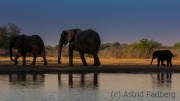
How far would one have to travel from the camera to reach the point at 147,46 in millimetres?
53812

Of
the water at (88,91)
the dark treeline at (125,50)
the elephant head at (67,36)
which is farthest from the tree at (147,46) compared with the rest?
the water at (88,91)

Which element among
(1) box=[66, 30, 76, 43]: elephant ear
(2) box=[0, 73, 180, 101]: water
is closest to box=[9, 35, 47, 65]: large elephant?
(1) box=[66, 30, 76, 43]: elephant ear

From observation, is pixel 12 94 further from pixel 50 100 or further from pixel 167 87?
pixel 167 87

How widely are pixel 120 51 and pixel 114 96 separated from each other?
43.6m

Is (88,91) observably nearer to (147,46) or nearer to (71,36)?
(71,36)

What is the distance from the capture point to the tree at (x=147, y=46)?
5301 centimetres

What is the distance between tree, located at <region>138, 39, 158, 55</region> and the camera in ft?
174

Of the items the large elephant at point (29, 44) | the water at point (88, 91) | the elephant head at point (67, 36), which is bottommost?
the water at point (88, 91)

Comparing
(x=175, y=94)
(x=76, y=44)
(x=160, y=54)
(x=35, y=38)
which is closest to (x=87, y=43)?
(x=76, y=44)

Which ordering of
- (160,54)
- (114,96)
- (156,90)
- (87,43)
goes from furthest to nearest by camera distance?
(160,54)
(87,43)
(156,90)
(114,96)

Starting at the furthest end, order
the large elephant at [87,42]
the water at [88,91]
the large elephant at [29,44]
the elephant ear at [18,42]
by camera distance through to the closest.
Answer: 1. the elephant ear at [18,42]
2. the large elephant at [29,44]
3. the large elephant at [87,42]
4. the water at [88,91]

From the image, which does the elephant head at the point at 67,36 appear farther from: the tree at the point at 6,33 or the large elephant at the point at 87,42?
the tree at the point at 6,33

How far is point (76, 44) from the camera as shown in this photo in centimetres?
3020

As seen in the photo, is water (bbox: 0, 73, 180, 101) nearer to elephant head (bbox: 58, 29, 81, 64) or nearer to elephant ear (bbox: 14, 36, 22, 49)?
elephant ear (bbox: 14, 36, 22, 49)
